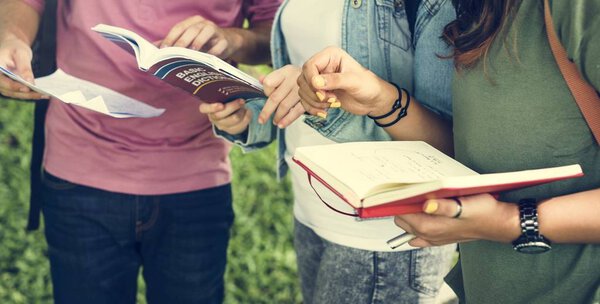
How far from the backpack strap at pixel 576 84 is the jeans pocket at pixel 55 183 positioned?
1.38 m

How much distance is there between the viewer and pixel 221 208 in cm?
216

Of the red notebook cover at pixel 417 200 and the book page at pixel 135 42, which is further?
the book page at pixel 135 42

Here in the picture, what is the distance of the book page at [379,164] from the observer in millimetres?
1188

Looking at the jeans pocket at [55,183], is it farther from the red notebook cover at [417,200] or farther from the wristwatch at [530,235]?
the wristwatch at [530,235]

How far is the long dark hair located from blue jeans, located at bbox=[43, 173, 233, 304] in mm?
996

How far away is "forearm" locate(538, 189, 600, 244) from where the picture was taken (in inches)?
47.1

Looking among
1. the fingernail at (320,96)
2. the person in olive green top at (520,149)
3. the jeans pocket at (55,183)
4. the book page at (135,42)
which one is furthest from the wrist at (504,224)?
the jeans pocket at (55,183)

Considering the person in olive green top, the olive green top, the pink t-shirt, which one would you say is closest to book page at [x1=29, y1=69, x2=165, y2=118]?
the pink t-shirt

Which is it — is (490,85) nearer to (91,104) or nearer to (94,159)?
(91,104)

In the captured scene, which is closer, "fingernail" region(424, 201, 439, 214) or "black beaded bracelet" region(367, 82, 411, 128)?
"fingernail" region(424, 201, 439, 214)

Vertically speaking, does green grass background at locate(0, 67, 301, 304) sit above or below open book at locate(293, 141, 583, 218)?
below

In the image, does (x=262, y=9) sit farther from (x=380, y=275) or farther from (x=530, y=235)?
(x=530, y=235)

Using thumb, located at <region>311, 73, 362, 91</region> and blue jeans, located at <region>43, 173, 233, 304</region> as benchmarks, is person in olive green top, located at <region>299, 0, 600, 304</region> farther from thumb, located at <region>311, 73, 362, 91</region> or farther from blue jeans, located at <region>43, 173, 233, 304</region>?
blue jeans, located at <region>43, 173, 233, 304</region>

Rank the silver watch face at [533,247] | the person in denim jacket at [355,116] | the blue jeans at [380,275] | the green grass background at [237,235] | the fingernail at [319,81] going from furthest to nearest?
the green grass background at [237,235]
the blue jeans at [380,275]
the person in denim jacket at [355,116]
the fingernail at [319,81]
the silver watch face at [533,247]
